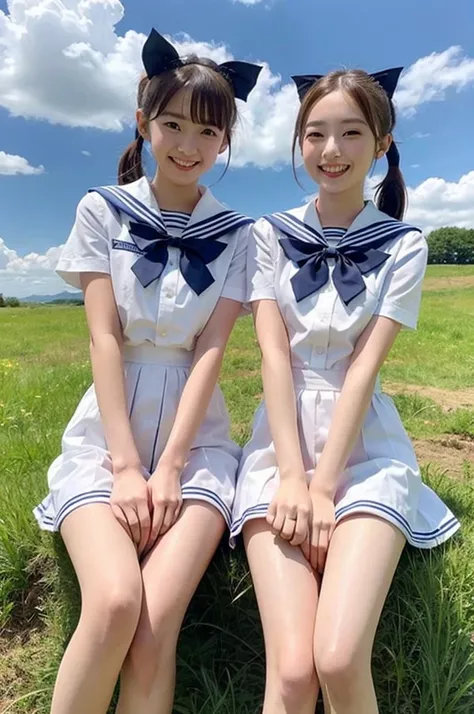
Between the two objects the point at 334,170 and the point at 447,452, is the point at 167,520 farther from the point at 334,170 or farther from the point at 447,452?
the point at 447,452

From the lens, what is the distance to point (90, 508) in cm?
196

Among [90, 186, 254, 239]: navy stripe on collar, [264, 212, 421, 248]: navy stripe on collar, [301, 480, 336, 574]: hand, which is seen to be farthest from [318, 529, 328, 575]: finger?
[90, 186, 254, 239]: navy stripe on collar

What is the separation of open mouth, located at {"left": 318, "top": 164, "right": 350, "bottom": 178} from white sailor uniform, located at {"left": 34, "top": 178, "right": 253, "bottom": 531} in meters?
0.44

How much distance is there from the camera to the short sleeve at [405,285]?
2.32 m

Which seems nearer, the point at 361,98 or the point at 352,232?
the point at 361,98

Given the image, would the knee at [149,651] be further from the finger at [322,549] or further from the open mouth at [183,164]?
the open mouth at [183,164]

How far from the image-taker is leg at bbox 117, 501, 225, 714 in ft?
5.49

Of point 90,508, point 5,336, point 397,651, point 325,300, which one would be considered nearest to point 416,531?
point 397,651

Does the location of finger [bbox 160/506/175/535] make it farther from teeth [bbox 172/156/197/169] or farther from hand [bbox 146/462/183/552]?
teeth [bbox 172/156/197/169]

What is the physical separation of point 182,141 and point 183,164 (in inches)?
3.9

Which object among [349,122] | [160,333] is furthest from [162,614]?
[349,122]

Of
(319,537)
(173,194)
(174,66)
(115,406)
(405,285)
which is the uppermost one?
(174,66)

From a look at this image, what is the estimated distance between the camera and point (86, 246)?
2.40m

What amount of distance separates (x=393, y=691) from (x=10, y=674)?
1.44 metres
